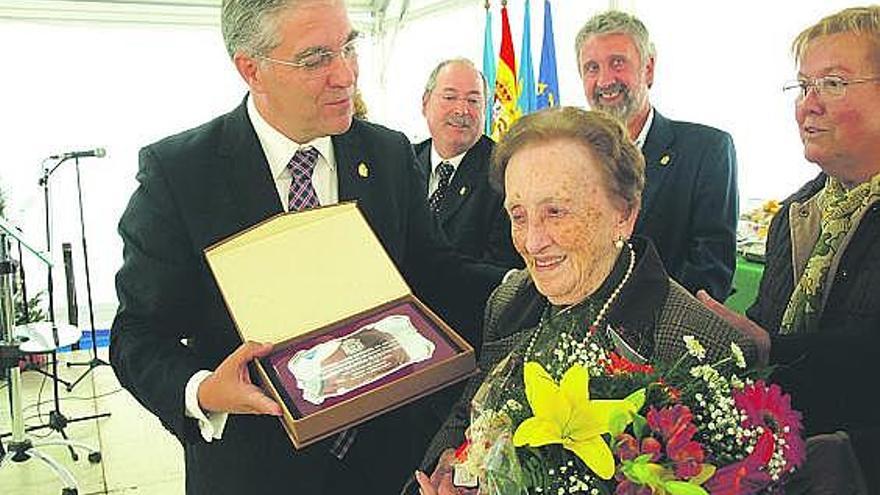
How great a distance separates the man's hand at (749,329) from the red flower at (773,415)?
0.41 m

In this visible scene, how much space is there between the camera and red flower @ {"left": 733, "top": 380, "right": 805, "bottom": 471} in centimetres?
92

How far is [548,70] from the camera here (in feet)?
16.3

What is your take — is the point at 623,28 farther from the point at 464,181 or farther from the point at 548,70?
the point at 548,70

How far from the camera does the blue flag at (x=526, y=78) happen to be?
523 centimetres

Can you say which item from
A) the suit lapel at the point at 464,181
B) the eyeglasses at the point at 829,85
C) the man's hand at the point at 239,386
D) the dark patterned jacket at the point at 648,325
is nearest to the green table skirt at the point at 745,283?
the suit lapel at the point at 464,181

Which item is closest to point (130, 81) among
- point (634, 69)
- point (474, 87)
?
point (474, 87)

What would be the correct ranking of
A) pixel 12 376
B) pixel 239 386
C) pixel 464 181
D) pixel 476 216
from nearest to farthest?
pixel 239 386 → pixel 476 216 → pixel 464 181 → pixel 12 376

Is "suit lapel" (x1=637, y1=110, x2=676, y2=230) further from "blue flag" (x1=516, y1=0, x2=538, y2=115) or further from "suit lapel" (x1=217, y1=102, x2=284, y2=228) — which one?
"blue flag" (x1=516, y1=0, x2=538, y2=115)

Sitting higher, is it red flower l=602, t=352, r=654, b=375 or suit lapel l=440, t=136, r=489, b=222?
red flower l=602, t=352, r=654, b=375

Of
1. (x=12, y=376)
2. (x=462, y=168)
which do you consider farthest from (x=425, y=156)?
(x=12, y=376)

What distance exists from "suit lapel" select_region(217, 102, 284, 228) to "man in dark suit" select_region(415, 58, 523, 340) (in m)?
0.74

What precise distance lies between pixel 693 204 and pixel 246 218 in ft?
4.94

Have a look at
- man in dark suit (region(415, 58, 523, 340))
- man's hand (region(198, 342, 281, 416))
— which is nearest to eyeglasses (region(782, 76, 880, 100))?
man in dark suit (region(415, 58, 523, 340))

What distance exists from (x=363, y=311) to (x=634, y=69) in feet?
5.32
